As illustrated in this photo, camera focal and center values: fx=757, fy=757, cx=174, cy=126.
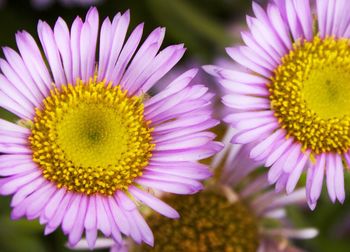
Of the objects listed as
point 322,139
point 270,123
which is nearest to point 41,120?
point 270,123

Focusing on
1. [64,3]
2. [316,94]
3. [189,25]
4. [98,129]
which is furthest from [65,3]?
[316,94]

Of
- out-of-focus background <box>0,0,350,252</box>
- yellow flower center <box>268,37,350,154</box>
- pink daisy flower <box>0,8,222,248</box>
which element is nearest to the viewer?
pink daisy flower <box>0,8,222,248</box>

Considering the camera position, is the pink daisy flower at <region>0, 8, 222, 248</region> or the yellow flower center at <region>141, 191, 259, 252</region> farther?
the yellow flower center at <region>141, 191, 259, 252</region>

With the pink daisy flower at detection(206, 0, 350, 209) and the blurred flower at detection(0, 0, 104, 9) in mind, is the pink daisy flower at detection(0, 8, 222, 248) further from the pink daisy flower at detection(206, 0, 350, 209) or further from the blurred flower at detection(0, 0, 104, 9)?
the blurred flower at detection(0, 0, 104, 9)

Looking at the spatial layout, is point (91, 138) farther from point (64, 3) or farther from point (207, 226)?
point (64, 3)

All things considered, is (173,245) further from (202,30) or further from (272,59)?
(202,30)

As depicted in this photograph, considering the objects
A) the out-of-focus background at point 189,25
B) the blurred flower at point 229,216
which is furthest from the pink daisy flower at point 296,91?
the out-of-focus background at point 189,25

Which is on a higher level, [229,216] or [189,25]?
[189,25]

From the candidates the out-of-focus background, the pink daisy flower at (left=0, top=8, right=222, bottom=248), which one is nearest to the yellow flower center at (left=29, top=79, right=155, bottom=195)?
the pink daisy flower at (left=0, top=8, right=222, bottom=248)
